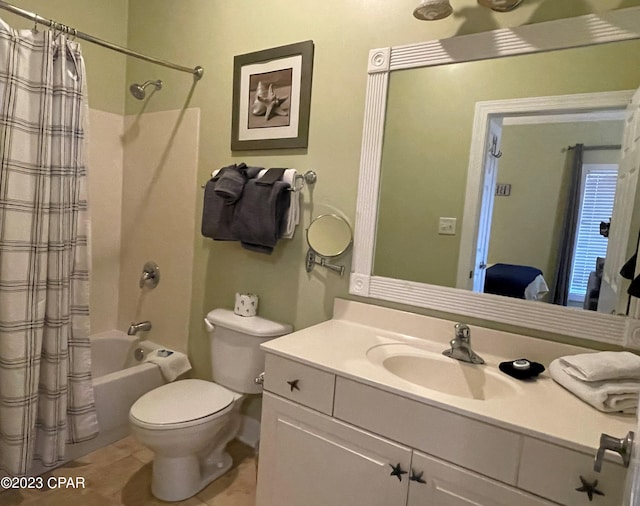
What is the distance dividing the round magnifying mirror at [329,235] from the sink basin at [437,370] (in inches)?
18.4

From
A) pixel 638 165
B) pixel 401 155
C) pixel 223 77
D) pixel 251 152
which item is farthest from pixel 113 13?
pixel 638 165

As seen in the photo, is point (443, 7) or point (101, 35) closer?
point (443, 7)

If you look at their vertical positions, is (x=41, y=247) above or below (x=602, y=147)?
below

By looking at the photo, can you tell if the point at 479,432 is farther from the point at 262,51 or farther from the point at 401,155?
the point at 262,51

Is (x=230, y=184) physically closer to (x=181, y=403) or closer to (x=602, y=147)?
(x=181, y=403)

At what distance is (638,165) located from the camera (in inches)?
47.5

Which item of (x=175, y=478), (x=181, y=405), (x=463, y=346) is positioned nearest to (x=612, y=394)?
(x=463, y=346)

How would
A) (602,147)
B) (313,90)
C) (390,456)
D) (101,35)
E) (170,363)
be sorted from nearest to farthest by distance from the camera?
(390,456) < (602,147) < (313,90) < (170,363) < (101,35)

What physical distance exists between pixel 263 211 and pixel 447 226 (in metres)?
0.76

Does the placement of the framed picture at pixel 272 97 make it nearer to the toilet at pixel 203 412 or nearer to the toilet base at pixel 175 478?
the toilet at pixel 203 412

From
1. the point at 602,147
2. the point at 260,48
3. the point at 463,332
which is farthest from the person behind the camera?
the point at 260,48

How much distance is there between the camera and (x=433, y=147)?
1.54 metres

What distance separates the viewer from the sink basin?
4.18 ft

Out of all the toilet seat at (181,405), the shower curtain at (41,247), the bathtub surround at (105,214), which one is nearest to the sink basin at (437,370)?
the toilet seat at (181,405)
